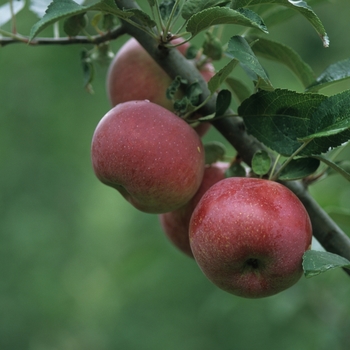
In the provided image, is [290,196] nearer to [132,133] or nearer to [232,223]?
[232,223]

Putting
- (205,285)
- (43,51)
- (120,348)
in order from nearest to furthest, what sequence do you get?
(205,285) < (120,348) < (43,51)

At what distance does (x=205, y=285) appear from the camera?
322 centimetres

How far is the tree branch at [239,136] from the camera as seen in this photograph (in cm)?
123

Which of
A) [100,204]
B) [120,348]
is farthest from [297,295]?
[100,204]

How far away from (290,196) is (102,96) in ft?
11.6

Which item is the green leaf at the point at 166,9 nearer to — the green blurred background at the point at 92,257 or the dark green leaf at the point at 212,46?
the dark green leaf at the point at 212,46

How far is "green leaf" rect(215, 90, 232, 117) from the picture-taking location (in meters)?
1.20

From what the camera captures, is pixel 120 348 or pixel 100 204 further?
pixel 100 204

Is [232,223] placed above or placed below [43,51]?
above

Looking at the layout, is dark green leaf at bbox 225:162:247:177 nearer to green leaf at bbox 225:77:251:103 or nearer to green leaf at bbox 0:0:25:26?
green leaf at bbox 225:77:251:103

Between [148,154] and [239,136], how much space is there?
25cm

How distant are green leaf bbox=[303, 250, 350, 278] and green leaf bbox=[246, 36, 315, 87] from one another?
54 centimetres

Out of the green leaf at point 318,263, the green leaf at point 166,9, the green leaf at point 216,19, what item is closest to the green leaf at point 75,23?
the green leaf at point 166,9

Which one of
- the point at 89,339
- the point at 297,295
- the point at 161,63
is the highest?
the point at 161,63
